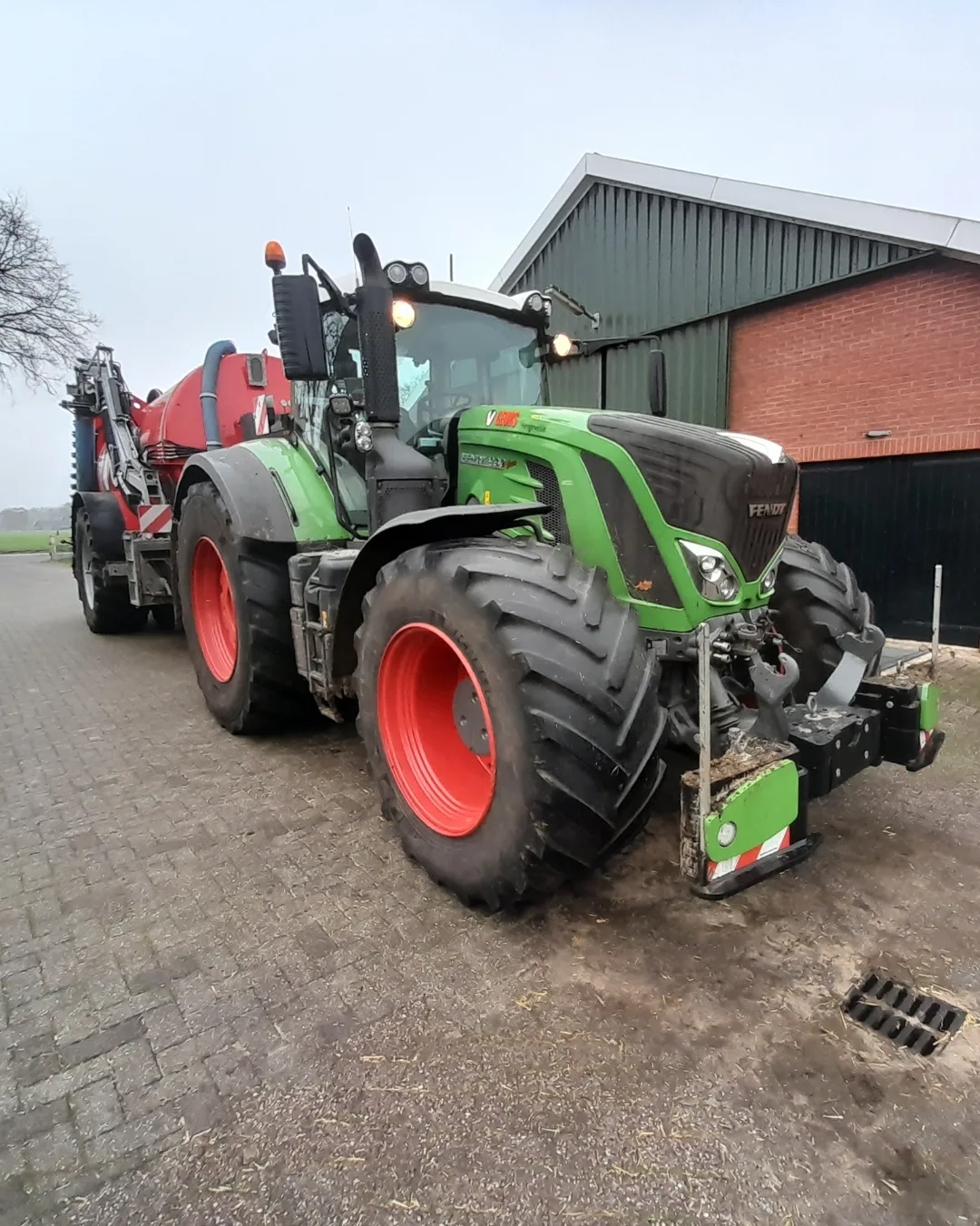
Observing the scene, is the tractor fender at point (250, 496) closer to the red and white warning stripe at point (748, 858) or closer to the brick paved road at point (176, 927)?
the brick paved road at point (176, 927)

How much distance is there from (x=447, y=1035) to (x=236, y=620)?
2.78 metres

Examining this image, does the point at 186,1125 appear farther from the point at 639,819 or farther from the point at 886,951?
the point at 886,951

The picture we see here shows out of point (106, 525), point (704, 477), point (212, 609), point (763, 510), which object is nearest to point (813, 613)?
point (763, 510)

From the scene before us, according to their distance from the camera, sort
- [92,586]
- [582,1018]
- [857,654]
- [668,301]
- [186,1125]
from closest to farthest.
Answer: [186,1125] < [582,1018] < [857,654] < [92,586] < [668,301]

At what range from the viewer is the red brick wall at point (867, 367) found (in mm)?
6668

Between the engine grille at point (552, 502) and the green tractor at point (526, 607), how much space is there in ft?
0.04

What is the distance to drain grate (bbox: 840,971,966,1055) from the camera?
2035mm

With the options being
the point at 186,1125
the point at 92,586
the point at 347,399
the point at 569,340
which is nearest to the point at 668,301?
the point at 569,340

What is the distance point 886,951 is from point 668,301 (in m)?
8.16

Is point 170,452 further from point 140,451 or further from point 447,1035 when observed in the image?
point 447,1035

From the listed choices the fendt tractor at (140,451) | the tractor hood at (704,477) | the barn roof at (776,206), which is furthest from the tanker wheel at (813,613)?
the barn roof at (776,206)

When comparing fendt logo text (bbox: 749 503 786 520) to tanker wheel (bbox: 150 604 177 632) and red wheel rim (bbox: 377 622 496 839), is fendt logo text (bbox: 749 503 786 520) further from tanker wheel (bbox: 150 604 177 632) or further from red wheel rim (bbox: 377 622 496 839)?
tanker wheel (bbox: 150 604 177 632)

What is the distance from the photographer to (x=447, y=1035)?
2.07m

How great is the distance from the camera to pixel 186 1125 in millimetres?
1791
